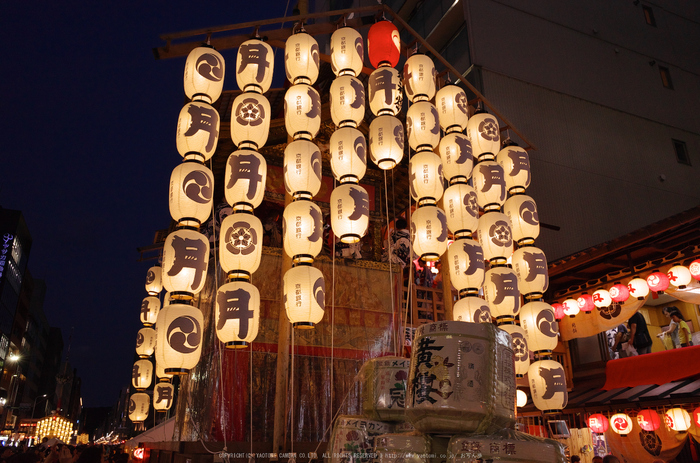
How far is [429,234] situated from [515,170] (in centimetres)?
356

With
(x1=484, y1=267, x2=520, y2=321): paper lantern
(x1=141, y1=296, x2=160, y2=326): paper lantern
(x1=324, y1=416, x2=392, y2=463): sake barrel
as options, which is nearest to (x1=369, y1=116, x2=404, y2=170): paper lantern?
(x1=484, y1=267, x2=520, y2=321): paper lantern

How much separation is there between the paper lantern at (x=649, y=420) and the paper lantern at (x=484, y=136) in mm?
6270

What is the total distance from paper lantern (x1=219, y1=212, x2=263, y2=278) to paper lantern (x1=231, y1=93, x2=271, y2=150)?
3.91 ft

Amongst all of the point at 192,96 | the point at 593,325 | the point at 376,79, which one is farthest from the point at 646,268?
the point at 192,96

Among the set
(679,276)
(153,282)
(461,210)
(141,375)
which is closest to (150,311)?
(153,282)

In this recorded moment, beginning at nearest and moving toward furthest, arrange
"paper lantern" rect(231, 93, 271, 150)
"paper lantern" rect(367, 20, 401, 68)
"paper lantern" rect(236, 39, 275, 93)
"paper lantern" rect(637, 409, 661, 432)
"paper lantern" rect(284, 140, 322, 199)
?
"paper lantern" rect(284, 140, 322, 199) → "paper lantern" rect(231, 93, 271, 150) → "paper lantern" rect(236, 39, 275, 93) → "paper lantern" rect(367, 20, 401, 68) → "paper lantern" rect(637, 409, 661, 432)

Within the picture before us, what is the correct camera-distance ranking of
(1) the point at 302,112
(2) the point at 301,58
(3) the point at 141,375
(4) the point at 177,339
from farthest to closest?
(3) the point at 141,375 < (2) the point at 301,58 < (1) the point at 302,112 < (4) the point at 177,339

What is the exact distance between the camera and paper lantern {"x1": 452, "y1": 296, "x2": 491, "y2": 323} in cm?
741

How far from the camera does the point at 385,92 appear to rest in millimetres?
7707

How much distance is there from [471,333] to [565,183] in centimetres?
1594

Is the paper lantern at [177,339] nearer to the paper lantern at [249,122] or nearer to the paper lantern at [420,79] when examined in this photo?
the paper lantern at [249,122]

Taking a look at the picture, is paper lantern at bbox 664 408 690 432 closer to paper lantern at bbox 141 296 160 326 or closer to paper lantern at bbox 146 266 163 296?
paper lantern at bbox 141 296 160 326

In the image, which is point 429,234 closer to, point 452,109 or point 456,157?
point 456,157

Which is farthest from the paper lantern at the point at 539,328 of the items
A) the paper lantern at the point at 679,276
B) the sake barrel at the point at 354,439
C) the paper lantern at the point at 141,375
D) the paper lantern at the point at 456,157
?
the paper lantern at the point at 141,375
